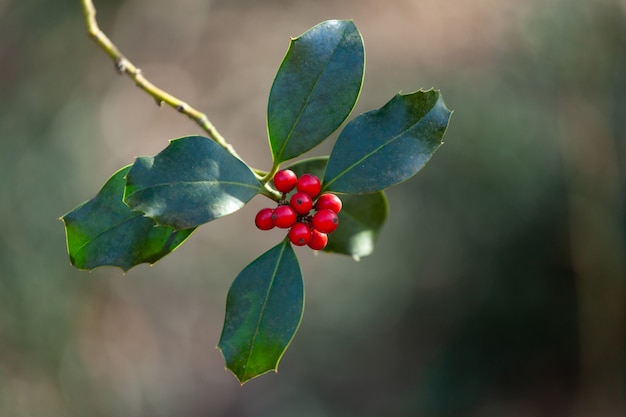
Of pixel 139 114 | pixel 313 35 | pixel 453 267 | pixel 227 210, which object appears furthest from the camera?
pixel 139 114

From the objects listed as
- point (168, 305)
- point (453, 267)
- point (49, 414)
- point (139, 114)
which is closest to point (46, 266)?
point (49, 414)

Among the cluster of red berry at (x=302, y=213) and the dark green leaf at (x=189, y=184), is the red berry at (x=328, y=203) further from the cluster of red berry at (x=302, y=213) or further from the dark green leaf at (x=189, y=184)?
the dark green leaf at (x=189, y=184)

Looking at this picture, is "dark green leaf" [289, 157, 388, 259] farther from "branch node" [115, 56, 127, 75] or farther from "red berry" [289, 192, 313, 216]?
"branch node" [115, 56, 127, 75]

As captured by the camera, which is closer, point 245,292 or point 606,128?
point 245,292

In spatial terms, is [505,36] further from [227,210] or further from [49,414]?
[227,210]

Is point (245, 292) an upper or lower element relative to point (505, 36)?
upper

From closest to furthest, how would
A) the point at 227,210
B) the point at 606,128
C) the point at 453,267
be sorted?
1. the point at 227,210
2. the point at 606,128
3. the point at 453,267

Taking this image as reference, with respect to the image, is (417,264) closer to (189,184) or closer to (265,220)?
(265,220)

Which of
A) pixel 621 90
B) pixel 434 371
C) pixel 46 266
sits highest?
pixel 46 266

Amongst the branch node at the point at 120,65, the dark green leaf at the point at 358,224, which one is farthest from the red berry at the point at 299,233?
the branch node at the point at 120,65
